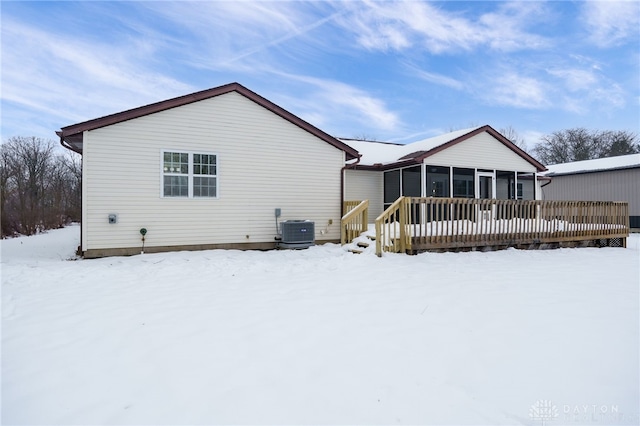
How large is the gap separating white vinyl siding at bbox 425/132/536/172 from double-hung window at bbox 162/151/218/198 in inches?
296

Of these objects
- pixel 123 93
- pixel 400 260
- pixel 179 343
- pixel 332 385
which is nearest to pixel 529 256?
pixel 400 260

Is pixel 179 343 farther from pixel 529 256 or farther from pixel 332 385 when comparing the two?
pixel 529 256

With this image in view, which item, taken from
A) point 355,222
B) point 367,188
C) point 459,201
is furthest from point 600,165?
point 355,222

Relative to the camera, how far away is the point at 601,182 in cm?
1936

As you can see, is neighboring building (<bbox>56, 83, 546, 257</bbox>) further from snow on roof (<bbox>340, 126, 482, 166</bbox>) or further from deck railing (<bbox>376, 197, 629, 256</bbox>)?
deck railing (<bbox>376, 197, 629, 256</bbox>)

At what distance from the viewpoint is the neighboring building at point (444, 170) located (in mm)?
12586

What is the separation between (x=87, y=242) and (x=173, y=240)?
1.84 meters

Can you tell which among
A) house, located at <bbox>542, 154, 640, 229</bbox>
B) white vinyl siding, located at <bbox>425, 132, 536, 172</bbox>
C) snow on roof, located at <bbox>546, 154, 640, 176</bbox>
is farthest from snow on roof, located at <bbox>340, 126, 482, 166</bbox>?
snow on roof, located at <bbox>546, 154, 640, 176</bbox>

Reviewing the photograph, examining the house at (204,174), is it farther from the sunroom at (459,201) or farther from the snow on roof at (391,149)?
the snow on roof at (391,149)

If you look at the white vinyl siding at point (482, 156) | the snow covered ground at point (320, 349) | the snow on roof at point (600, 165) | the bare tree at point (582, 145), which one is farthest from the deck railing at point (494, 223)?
the bare tree at point (582, 145)

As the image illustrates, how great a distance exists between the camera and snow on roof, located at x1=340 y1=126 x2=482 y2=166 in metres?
13.1

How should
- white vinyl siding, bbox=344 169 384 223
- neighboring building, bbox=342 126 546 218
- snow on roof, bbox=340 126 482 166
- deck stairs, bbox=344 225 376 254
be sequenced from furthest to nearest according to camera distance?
snow on roof, bbox=340 126 482 166 < white vinyl siding, bbox=344 169 384 223 < neighboring building, bbox=342 126 546 218 < deck stairs, bbox=344 225 376 254

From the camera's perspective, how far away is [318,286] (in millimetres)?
5219

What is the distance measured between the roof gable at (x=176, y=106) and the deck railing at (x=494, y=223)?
3575 mm
